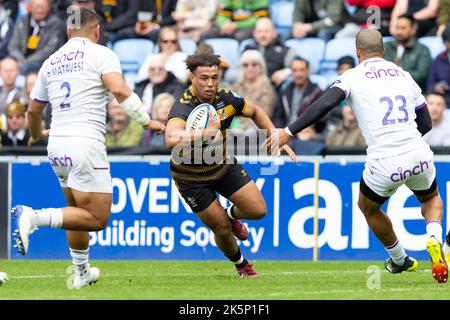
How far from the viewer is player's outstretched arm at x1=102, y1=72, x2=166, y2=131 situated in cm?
1037

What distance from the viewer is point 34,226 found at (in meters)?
10.3

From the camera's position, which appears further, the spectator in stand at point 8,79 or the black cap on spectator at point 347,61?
the spectator in stand at point 8,79

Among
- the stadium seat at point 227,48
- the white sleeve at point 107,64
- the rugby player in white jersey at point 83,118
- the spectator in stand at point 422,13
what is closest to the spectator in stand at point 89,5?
the stadium seat at point 227,48

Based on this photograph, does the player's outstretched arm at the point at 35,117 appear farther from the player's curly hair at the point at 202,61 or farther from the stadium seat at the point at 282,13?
the stadium seat at the point at 282,13

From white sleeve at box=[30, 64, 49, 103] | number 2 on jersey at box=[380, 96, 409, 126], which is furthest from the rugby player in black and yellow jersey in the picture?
number 2 on jersey at box=[380, 96, 409, 126]

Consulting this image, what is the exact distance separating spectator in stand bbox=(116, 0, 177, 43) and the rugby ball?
29.4ft

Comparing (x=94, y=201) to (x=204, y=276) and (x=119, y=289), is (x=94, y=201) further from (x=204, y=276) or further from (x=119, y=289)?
(x=204, y=276)

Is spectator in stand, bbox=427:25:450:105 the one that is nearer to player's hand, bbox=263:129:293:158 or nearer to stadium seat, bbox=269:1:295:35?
stadium seat, bbox=269:1:295:35

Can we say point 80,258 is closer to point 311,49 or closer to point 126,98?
point 126,98

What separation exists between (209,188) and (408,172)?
7.52 ft

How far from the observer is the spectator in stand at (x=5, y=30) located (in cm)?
2134

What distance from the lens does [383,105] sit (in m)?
10.6

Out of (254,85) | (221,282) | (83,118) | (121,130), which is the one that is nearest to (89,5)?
(121,130)

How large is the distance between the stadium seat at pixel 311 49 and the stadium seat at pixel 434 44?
1645 millimetres
